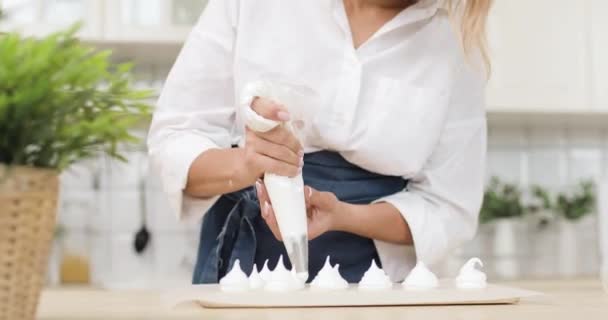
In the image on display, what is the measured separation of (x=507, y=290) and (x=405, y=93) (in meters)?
0.45

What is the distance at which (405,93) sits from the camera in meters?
1.32

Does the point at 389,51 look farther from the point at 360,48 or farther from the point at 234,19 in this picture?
the point at 234,19

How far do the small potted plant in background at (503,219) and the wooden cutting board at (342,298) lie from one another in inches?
76.0

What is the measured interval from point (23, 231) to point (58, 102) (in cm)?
8

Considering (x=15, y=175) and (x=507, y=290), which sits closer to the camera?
(x=15, y=175)

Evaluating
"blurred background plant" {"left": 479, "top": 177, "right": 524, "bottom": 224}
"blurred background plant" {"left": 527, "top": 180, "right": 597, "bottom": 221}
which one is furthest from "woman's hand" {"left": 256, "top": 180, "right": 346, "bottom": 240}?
"blurred background plant" {"left": 527, "top": 180, "right": 597, "bottom": 221}

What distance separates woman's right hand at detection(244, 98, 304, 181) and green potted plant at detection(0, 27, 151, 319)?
40cm

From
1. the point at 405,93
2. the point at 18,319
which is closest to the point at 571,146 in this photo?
the point at 405,93

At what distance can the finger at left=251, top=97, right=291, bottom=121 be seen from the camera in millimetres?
943

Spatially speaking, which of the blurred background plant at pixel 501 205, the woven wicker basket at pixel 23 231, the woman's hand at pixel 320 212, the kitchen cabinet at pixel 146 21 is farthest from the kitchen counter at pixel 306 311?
the blurred background plant at pixel 501 205

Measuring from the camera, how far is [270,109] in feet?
3.13

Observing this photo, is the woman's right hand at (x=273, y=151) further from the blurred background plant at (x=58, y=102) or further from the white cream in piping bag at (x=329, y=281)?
the blurred background plant at (x=58, y=102)

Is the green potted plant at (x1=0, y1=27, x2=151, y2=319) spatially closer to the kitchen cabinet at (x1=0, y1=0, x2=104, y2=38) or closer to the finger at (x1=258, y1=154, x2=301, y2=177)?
the finger at (x1=258, y1=154, x2=301, y2=177)

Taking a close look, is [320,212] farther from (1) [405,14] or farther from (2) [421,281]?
(1) [405,14]
